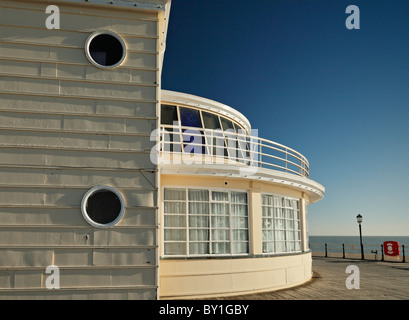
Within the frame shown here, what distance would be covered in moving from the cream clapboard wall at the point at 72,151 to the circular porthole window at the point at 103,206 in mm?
109

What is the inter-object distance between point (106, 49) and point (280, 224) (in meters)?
6.90

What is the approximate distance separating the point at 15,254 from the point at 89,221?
52.3 inches

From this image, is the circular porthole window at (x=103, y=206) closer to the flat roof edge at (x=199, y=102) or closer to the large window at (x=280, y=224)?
the large window at (x=280, y=224)

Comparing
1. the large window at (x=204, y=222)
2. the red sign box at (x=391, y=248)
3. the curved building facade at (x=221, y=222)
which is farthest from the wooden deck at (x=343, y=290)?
the red sign box at (x=391, y=248)

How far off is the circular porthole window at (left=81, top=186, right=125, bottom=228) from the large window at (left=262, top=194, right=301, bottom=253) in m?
4.90

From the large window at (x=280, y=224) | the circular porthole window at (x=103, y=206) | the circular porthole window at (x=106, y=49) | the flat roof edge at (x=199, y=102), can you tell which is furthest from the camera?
the flat roof edge at (x=199, y=102)

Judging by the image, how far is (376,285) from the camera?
11281 mm

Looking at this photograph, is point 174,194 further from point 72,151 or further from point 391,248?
point 391,248

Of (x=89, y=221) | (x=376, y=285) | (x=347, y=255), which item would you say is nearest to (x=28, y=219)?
(x=89, y=221)

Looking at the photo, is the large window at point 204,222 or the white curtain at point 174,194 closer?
the large window at point 204,222

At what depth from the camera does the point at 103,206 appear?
6.85 m

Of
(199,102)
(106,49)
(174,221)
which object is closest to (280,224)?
(174,221)

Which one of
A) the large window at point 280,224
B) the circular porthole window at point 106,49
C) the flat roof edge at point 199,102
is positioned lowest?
the large window at point 280,224

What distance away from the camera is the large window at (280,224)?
1055 cm
